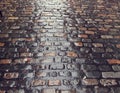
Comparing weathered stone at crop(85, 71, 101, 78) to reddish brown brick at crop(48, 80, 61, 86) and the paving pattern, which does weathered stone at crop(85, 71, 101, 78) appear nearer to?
the paving pattern

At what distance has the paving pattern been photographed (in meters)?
2.45

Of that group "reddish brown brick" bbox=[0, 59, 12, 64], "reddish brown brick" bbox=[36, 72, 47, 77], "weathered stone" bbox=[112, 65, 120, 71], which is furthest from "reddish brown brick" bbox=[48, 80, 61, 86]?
"weathered stone" bbox=[112, 65, 120, 71]

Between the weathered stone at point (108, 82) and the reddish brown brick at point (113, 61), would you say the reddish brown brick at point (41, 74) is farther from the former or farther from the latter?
the reddish brown brick at point (113, 61)

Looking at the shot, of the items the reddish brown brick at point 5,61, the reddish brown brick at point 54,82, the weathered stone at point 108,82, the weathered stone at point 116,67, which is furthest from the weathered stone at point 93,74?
the reddish brown brick at point 5,61

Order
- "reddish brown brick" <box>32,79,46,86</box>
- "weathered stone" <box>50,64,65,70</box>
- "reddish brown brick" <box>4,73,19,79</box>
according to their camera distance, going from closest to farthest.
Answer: "reddish brown brick" <box>32,79,46,86</box> → "reddish brown brick" <box>4,73,19,79</box> → "weathered stone" <box>50,64,65,70</box>

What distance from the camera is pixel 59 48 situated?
3131 millimetres

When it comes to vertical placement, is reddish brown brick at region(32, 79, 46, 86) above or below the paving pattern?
below

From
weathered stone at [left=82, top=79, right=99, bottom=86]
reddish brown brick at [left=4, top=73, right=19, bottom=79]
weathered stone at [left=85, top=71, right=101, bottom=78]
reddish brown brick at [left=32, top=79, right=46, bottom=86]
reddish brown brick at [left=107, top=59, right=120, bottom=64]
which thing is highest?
reddish brown brick at [left=4, top=73, right=19, bottom=79]

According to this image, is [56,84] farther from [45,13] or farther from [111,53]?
[45,13]

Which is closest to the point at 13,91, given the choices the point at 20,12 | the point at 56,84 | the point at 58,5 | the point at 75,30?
the point at 56,84

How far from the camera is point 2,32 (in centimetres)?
349

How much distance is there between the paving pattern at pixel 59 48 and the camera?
2.45 meters

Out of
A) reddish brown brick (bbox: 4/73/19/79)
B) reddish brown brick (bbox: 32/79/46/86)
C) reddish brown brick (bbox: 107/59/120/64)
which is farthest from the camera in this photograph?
reddish brown brick (bbox: 107/59/120/64)

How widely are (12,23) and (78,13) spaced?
4.49 ft
